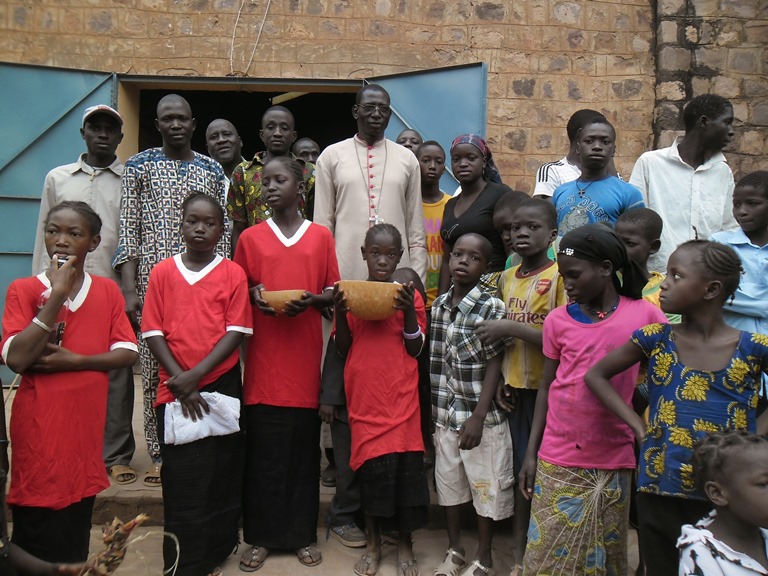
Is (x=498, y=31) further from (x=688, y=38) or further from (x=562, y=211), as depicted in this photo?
(x=562, y=211)

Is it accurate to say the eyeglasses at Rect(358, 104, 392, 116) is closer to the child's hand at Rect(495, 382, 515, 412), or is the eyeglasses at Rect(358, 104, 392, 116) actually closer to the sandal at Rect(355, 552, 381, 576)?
the child's hand at Rect(495, 382, 515, 412)

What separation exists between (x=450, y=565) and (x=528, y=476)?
0.62m

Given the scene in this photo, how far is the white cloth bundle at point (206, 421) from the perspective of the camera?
9.18 feet

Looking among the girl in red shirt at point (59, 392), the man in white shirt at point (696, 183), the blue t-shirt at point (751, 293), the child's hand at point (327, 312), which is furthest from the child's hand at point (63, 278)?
the man in white shirt at point (696, 183)

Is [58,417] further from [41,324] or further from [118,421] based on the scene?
[118,421]

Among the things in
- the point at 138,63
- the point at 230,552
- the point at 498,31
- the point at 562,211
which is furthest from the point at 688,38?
the point at 230,552

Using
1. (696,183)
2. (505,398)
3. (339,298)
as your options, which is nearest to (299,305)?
(339,298)

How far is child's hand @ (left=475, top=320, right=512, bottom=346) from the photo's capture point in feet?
9.43

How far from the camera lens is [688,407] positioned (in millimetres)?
2154

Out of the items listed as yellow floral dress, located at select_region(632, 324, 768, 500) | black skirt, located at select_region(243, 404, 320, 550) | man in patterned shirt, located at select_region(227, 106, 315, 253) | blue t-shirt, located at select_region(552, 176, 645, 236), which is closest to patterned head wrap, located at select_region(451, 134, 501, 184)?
blue t-shirt, located at select_region(552, 176, 645, 236)

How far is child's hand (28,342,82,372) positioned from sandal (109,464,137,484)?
4.08 ft

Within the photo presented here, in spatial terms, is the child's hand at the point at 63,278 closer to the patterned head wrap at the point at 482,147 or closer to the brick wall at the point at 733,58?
the patterned head wrap at the point at 482,147

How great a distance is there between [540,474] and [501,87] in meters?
4.53

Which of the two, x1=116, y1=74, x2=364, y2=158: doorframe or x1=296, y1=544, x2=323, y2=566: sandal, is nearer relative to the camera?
x1=296, y1=544, x2=323, y2=566: sandal
